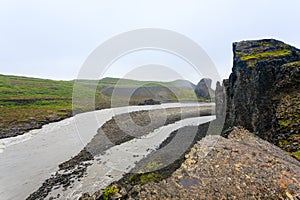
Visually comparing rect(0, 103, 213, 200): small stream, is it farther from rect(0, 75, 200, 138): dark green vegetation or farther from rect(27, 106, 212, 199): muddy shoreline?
rect(0, 75, 200, 138): dark green vegetation

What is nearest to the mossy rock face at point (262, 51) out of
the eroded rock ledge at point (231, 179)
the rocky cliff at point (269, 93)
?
the rocky cliff at point (269, 93)

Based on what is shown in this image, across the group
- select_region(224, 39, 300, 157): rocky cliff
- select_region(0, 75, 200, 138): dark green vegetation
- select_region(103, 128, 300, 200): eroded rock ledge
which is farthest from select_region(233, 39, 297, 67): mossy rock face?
select_region(0, 75, 200, 138): dark green vegetation

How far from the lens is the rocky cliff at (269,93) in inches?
839

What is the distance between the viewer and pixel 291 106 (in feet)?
74.8

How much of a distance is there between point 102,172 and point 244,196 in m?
19.0

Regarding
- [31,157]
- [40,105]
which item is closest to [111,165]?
[31,157]

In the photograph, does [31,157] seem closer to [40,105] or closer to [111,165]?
[111,165]

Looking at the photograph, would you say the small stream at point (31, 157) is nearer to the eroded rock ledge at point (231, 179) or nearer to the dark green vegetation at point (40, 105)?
the dark green vegetation at point (40, 105)

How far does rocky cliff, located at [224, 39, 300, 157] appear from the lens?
70.0 ft

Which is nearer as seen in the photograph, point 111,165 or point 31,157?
point 111,165

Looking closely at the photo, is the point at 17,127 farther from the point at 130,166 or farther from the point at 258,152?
the point at 258,152

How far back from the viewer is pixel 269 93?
28.0 meters

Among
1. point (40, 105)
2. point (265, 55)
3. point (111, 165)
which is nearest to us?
point (111, 165)

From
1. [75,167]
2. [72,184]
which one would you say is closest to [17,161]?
[75,167]
